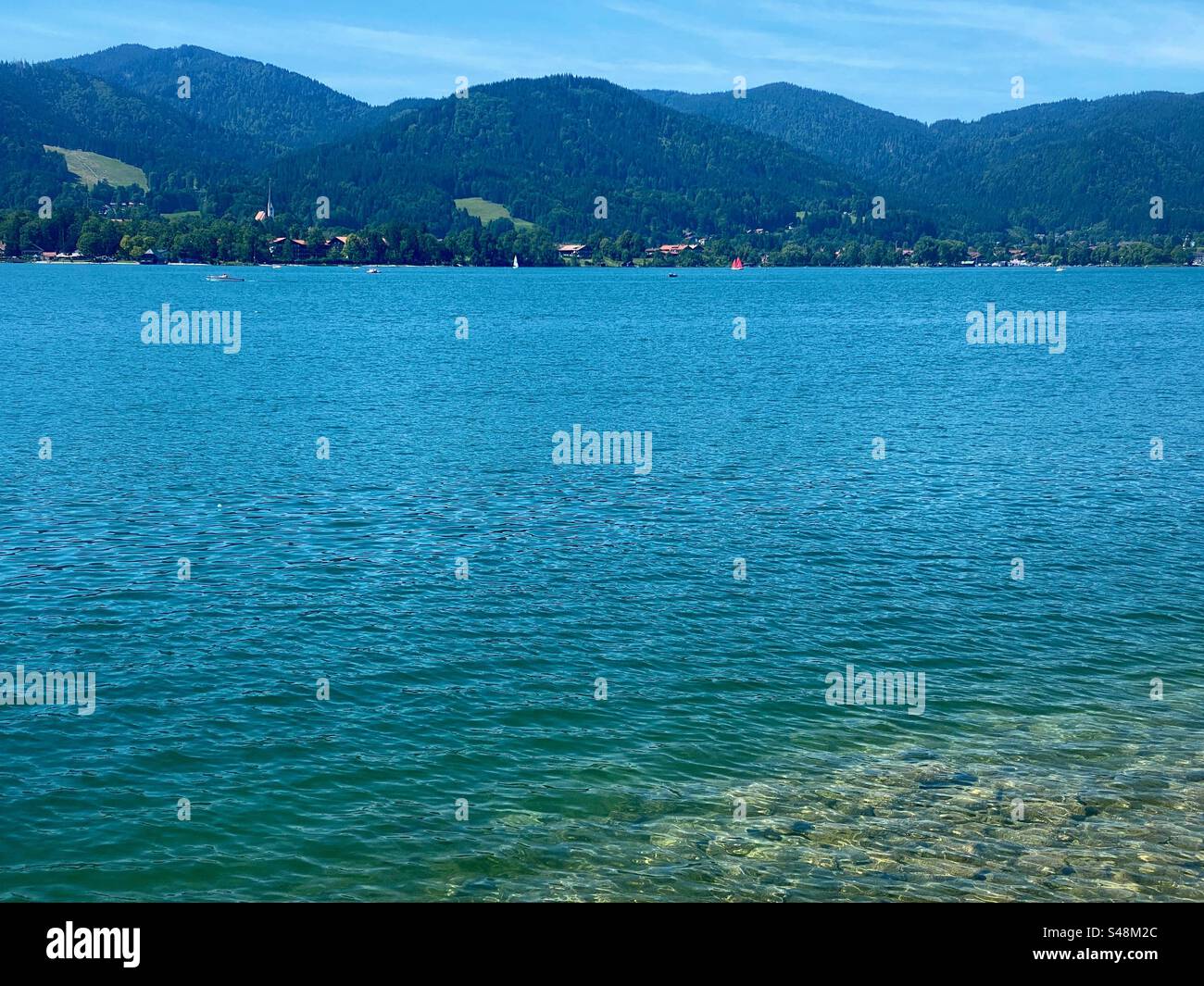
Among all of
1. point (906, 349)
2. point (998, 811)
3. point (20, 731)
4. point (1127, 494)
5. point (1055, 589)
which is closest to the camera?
point (998, 811)

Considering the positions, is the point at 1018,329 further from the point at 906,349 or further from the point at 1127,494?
the point at 1127,494

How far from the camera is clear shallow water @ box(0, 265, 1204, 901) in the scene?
22.1m

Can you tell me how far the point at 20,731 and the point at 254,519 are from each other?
20.0 meters

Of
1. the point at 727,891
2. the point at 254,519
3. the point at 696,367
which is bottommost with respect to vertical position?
the point at 727,891

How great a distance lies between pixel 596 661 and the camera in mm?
32344

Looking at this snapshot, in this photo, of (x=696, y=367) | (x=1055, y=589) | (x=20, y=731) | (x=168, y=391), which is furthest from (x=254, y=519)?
(x=696, y=367)

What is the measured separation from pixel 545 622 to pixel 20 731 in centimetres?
1456

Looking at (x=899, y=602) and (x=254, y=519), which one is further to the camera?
(x=254, y=519)

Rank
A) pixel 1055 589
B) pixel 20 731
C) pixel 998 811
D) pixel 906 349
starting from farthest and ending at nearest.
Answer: pixel 906 349
pixel 1055 589
pixel 20 731
pixel 998 811

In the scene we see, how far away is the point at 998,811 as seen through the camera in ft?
78.3

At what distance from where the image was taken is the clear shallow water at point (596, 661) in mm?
22109
